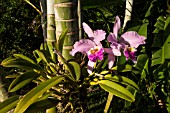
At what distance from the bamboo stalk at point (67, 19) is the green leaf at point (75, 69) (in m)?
0.13

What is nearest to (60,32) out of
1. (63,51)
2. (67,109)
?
(63,51)

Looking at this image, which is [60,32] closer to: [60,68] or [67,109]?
[60,68]

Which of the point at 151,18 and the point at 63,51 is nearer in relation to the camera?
the point at 63,51

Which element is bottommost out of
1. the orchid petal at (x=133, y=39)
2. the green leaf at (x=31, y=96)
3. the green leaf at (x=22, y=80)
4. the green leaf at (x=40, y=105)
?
the green leaf at (x=40, y=105)

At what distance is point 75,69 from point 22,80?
280 millimetres

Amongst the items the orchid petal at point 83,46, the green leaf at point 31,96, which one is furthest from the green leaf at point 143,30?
the green leaf at point 31,96

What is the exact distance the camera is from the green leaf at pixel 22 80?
165cm

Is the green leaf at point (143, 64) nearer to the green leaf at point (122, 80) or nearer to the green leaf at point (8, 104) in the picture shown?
the green leaf at point (122, 80)

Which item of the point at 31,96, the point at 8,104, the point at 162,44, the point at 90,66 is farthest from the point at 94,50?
the point at 162,44

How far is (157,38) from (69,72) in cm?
63

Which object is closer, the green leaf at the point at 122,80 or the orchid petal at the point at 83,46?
the orchid petal at the point at 83,46

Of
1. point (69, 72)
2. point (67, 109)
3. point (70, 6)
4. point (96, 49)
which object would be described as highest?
point (70, 6)

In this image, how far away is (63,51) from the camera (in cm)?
190

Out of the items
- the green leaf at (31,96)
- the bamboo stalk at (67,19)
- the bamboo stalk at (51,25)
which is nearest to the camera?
the green leaf at (31,96)
